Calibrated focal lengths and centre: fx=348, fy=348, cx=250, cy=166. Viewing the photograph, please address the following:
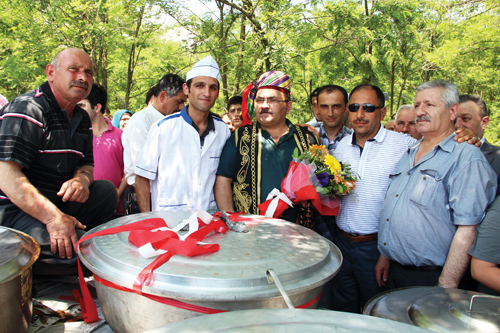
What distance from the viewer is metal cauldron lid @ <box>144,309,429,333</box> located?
1023 mm

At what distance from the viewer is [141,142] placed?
3.87 m

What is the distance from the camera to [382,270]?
287 cm

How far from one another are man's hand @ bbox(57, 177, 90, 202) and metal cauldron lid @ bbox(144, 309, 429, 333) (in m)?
1.66

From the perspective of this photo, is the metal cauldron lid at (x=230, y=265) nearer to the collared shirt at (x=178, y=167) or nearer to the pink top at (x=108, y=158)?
the collared shirt at (x=178, y=167)

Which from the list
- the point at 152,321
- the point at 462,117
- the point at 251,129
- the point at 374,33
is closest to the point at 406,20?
the point at 374,33

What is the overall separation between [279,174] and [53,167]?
67.2 inches

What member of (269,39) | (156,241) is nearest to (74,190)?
(156,241)

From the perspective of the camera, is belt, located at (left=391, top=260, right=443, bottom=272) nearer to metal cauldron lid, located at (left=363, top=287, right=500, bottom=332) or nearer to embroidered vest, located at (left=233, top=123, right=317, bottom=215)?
metal cauldron lid, located at (left=363, top=287, right=500, bottom=332)

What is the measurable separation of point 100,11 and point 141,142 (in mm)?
6245

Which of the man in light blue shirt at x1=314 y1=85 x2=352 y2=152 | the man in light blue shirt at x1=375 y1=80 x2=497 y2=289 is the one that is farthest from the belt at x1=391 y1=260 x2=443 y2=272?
the man in light blue shirt at x1=314 y1=85 x2=352 y2=152

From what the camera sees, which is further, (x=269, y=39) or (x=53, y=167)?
(x=269, y=39)

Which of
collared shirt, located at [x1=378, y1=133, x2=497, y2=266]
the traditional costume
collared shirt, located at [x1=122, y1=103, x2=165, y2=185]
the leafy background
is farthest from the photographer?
→ the leafy background

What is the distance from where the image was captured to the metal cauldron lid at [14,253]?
1450 millimetres

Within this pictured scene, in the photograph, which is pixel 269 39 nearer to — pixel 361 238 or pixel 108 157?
pixel 108 157
